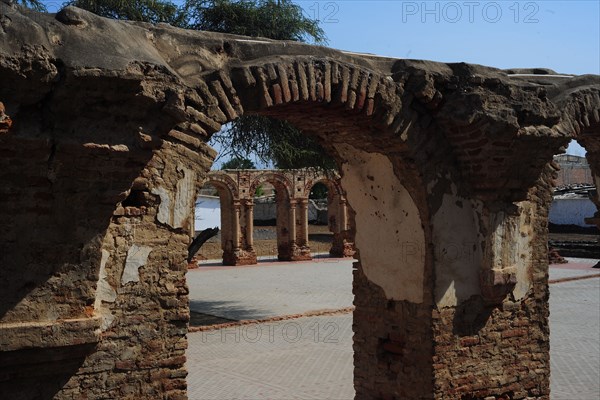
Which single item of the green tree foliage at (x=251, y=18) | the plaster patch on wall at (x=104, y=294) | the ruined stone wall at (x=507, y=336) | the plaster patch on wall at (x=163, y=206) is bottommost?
the ruined stone wall at (x=507, y=336)

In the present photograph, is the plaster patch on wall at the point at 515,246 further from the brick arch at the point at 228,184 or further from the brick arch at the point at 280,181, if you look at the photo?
the brick arch at the point at 280,181

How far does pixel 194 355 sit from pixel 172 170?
661 centimetres

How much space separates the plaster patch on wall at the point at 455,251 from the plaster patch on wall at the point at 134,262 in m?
2.63

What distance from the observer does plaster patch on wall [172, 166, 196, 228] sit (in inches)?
194

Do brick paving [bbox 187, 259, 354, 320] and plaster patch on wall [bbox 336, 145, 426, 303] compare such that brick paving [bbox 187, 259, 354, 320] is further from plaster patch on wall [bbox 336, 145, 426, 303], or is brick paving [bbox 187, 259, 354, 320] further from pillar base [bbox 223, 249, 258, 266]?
plaster patch on wall [bbox 336, 145, 426, 303]

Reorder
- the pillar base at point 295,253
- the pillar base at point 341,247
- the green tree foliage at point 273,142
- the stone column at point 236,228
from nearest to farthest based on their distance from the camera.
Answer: the green tree foliage at point 273,142 → the stone column at point 236,228 → the pillar base at point 295,253 → the pillar base at point 341,247

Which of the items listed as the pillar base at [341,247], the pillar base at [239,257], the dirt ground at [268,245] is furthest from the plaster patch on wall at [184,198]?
the dirt ground at [268,245]

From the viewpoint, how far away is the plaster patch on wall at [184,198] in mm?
4934

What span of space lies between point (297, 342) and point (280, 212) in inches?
597

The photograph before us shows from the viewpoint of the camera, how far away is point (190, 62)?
492 cm

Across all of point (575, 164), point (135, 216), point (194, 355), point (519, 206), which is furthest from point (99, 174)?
point (575, 164)

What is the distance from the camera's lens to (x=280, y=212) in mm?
26859

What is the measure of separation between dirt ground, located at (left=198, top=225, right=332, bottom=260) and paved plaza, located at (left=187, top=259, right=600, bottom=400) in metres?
8.33

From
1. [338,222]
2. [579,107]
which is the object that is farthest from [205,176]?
[338,222]
